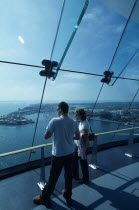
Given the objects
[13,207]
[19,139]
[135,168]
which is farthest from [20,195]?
[19,139]

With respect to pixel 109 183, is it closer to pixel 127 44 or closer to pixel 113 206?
pixel 113 206

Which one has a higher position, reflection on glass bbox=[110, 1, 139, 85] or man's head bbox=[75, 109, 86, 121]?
reflection on glass bbox=[110, 1, 139, 85]

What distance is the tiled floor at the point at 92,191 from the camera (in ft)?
5.71

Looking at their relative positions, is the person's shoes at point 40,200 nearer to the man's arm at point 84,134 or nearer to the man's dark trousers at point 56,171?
the man's dark trousers at point 56,171

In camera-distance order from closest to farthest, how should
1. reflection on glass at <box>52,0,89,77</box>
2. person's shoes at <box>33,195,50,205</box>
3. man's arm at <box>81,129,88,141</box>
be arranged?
person's shoes at <box>33,195,50,205</box> < man's arm at <box>81,129,88,141</box> < reflection on glass at <box>52,0,89,77</box>

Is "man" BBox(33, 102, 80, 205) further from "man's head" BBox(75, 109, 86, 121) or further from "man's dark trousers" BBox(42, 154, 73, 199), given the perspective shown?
"man's head" BBox(75, 109, 86, 121)

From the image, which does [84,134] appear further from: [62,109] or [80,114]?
[62,109]

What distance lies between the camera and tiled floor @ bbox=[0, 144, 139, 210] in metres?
1.74

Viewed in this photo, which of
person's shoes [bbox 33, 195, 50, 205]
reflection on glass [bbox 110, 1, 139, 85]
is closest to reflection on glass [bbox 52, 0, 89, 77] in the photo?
reflection on glass [bbox 110, 1, 139, 85]

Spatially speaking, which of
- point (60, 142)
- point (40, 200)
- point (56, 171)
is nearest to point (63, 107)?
point (60, 142)

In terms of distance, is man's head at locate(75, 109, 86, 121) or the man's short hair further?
man's head at locate(75, 109, 86, 121)

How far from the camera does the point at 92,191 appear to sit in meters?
2.00

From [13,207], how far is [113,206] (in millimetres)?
1103

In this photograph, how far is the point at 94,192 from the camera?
1.98 meters
